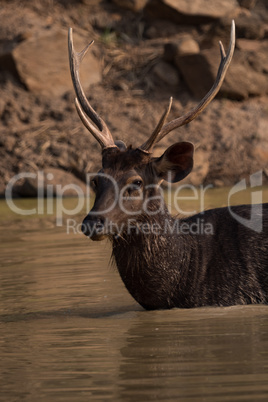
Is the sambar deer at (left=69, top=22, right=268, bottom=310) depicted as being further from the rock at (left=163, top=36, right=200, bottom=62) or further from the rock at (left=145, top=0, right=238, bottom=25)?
the rock at (left=145, top=0, right=238, bottom=25)

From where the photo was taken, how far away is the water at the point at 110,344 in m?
4.19

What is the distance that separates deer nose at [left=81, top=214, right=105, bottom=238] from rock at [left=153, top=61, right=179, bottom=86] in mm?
12210

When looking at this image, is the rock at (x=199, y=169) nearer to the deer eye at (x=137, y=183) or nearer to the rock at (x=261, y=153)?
the rock at (x=261, y=153)

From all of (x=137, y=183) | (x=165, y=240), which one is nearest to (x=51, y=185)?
(x=165, y=240)

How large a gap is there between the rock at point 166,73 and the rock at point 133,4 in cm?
167

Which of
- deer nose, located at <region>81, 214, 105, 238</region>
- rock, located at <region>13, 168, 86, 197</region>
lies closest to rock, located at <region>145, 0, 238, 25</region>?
rock, located at <region>13, 168, 86, 197</region>

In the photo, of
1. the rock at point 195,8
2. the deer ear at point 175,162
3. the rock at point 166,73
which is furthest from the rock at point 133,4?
the deer ear at point 175,162

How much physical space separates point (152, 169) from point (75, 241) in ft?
12.9

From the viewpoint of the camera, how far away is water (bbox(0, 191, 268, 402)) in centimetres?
419

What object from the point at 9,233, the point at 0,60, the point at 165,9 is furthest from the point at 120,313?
the point at 165,9

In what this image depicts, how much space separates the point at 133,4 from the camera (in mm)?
18703

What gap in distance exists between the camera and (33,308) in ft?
22.2

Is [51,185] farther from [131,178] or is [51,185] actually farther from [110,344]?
[110,344]

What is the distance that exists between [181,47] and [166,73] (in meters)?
0.86
